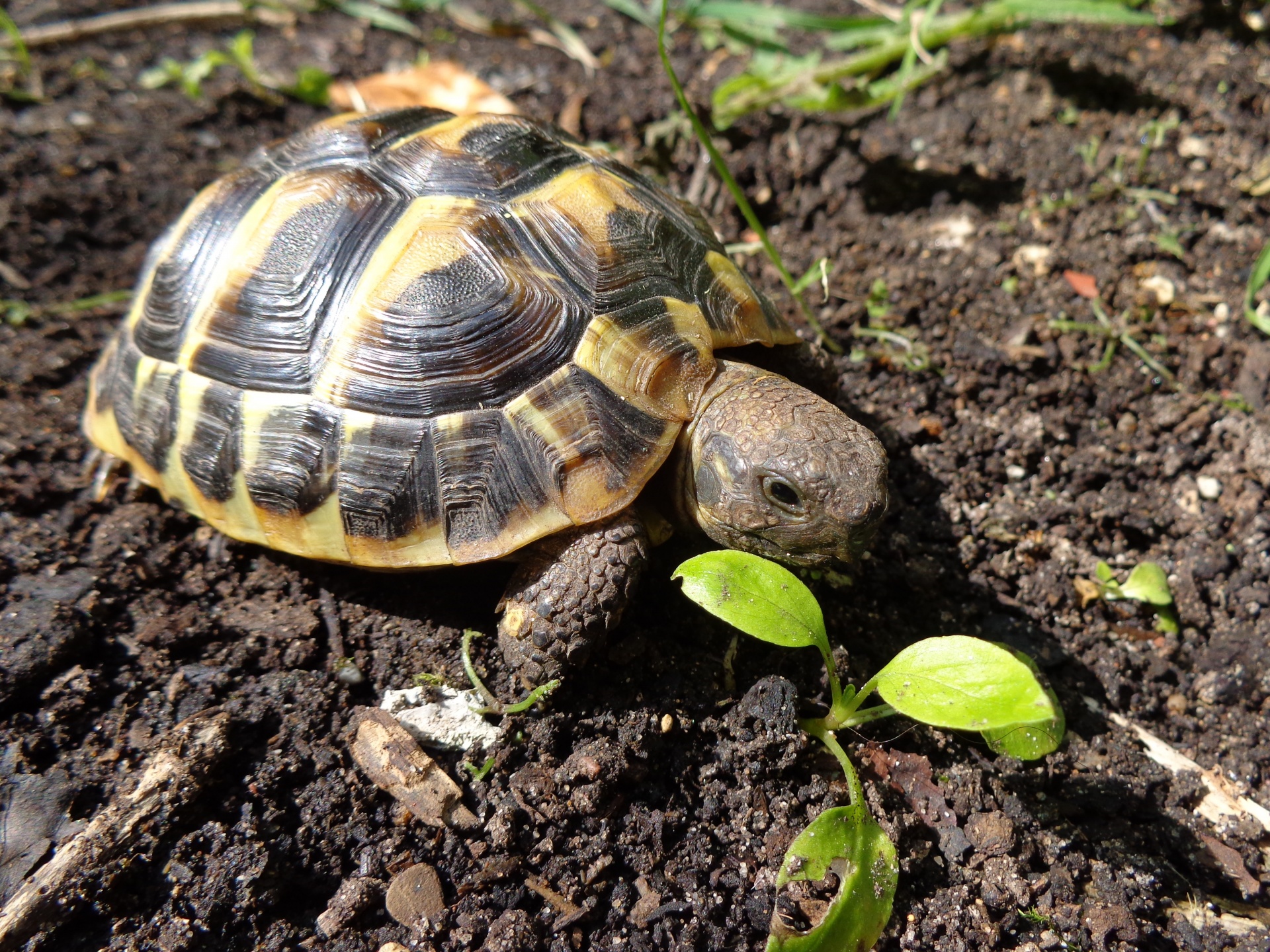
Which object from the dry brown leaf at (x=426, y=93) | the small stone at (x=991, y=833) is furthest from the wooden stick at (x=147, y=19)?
the small stone at (x=991, y=833)

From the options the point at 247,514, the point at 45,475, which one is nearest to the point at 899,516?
the point at 247,514

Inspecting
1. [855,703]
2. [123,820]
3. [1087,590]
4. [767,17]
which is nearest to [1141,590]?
[1087,590]

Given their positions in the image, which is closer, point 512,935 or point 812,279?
point 512,935

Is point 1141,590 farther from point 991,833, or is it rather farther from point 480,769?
point 480,769

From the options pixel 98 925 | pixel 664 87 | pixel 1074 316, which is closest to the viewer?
pixel 98 925

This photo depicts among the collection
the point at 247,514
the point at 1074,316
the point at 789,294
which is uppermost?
the point at 1074,316

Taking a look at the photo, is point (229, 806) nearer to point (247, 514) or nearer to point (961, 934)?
point (247, 514)

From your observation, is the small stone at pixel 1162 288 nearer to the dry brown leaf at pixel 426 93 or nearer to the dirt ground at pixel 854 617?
the dirt ground at pixel 854 617
